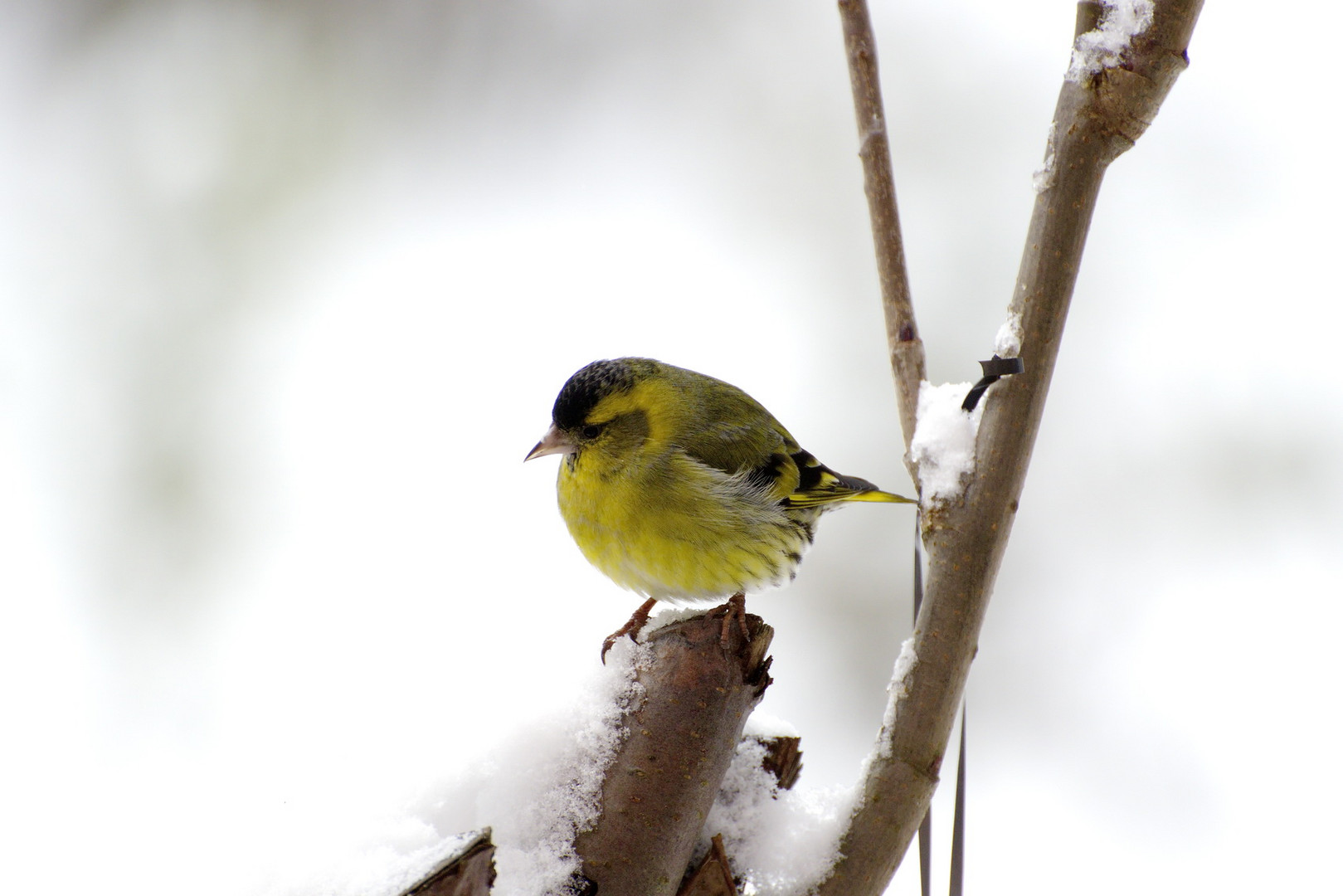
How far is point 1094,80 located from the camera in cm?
119

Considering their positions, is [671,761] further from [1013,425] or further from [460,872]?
[1013,425]

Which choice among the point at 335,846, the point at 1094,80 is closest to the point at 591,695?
the point at 335,846

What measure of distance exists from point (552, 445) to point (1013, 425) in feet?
2.63

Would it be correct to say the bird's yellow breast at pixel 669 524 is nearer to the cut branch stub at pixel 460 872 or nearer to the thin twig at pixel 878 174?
the thin twig at pixel 878 174

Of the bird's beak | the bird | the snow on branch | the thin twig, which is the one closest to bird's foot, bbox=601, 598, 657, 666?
the bird

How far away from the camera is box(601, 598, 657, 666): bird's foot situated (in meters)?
1.29

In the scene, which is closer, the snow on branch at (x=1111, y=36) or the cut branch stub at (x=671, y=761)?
the cut branch stub at (x=671, y=761)

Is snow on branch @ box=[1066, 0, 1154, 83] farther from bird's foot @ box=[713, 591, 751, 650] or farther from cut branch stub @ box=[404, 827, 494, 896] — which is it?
cut branch stub @ box=[404, 827, 494, 896]

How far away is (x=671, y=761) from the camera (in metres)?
0.96

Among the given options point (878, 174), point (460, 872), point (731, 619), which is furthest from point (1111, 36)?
point (460, 872)

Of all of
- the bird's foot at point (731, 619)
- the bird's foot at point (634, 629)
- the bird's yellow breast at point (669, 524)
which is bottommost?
the bird's foot at point (731, 619)

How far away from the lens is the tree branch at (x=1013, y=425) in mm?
1139

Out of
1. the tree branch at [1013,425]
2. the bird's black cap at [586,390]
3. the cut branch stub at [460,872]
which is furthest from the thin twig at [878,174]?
the cut branch stub at [460,872]

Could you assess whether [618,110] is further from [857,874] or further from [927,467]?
[857,874]
